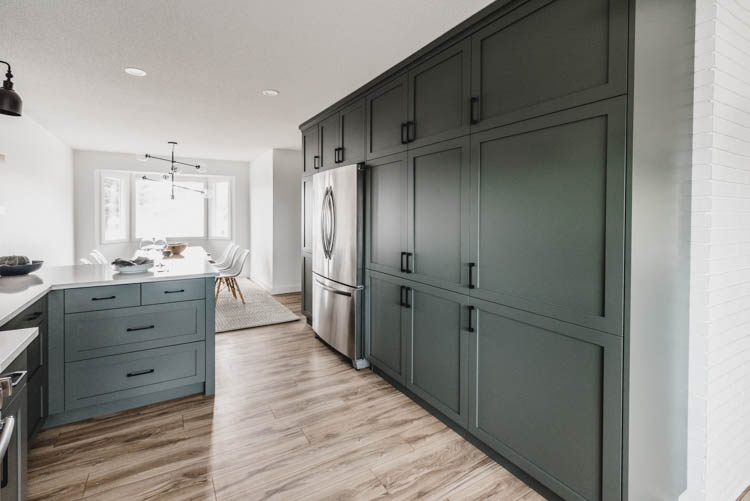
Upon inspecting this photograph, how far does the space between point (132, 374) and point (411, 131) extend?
2550 millimetres

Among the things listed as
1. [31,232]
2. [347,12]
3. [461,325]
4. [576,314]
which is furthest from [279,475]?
[31,232]

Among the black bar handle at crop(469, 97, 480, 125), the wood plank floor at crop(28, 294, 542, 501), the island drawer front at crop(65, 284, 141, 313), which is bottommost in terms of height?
the wood plank floor at crop(28, 294, 542, 501)

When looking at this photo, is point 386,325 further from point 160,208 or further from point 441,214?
point 160,208

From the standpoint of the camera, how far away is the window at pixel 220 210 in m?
8.07

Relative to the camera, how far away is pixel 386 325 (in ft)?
9.96

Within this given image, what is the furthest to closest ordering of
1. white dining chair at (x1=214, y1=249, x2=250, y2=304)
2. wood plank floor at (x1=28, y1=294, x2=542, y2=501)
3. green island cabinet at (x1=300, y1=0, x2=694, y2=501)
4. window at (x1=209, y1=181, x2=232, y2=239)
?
window at (x1=209, y1=181, x2=232, y2=239), white dining chair at (x1=214, y1=249, x2=250, y2=304), wood plank floor at (x1=28, y1=294, x2=542, y2=501), green island cabinet at (x1=300, y1=0, x2=694, y2=501)

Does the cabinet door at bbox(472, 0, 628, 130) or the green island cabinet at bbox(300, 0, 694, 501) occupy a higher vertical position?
the cabinet door at bbox(472, 0, 628, 130)

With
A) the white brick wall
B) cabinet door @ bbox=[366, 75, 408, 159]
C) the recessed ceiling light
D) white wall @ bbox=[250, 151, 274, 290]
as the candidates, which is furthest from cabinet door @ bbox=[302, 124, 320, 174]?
the white brick wall

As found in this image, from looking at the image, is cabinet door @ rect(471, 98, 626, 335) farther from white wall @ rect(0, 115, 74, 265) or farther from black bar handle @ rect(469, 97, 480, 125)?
white wall @ rect(0, 115, 74, 265)

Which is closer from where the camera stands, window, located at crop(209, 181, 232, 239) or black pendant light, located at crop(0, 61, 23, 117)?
black pendant light, located at crop(0, 61, 23, 117)

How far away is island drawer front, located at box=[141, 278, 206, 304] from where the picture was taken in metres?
2.57

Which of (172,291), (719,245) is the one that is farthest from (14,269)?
(719,245)

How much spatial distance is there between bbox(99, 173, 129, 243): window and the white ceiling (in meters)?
3.04

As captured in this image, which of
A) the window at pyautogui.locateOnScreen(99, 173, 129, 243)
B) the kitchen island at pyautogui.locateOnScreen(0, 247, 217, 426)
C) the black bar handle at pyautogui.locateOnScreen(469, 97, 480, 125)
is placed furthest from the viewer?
the window at pyautogui.locateOnScreen(99, 173, 129, 243)
